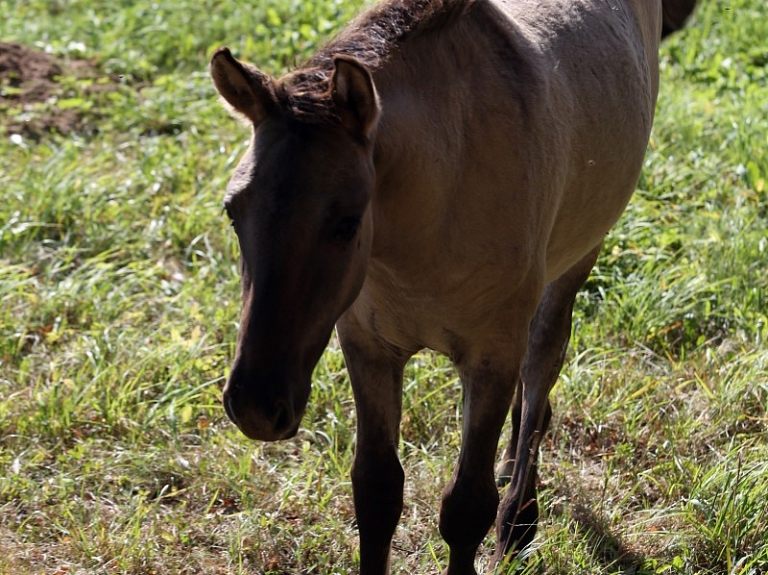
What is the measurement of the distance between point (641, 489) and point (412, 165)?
2.03 metres

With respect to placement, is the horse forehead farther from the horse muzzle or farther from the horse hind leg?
the horse hind leg

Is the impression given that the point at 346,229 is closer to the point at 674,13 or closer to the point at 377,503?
the point at 377,503

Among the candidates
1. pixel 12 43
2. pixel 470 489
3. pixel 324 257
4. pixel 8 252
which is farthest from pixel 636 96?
pixel 12 43

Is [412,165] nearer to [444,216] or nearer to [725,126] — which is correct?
[444,216]

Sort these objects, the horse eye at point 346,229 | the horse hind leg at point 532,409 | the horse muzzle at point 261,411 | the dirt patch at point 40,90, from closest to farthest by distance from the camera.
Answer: the horse muzzle at point 261,411 → the horse eye at point 346,229 → the horse hind leg at point 532,409 → the dirt patch at point 40,90

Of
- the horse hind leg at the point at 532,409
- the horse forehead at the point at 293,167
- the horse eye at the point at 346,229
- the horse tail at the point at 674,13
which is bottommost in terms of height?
the horse hind leg at the point at 532,409

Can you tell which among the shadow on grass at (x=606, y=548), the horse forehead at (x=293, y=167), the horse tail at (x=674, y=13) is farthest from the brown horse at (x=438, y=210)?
the horse tail at (x=674, y=13)

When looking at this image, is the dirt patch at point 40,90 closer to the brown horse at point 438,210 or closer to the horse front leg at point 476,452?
the brown horse at point 438,210

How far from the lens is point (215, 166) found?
6.84 meters

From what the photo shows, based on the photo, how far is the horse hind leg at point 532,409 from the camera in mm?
4148

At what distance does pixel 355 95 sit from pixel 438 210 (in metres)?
0.56

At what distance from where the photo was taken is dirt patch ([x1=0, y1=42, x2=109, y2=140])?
7.43 meters

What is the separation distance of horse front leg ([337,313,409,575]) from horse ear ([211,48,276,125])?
1.05m

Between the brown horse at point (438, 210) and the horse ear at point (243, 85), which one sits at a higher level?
the horse ear at point (243, 85)
